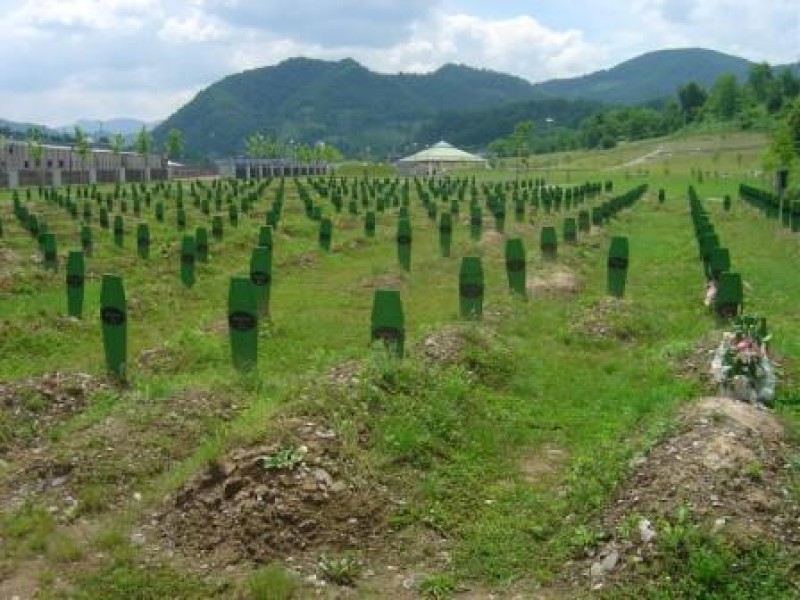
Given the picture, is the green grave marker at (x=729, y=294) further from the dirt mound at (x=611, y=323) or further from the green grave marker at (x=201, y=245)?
the green grave marker at (x=201, y=245)

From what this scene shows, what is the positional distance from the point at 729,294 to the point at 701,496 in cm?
727

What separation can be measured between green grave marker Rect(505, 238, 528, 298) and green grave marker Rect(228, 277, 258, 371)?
708cm

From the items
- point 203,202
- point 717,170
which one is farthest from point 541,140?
point 203,202

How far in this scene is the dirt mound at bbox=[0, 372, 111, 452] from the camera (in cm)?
1003

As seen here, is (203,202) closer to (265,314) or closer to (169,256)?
(169,256)

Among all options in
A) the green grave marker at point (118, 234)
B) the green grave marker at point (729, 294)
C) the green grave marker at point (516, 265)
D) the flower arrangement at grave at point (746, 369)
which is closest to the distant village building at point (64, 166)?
the green grave marker at point (118, 234)

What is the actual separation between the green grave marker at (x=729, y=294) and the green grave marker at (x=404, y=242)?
36.2 ft

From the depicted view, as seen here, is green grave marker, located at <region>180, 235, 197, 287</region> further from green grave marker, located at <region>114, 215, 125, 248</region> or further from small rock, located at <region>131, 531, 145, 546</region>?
small rock, located at <region>131, 531, 145, 546</region>

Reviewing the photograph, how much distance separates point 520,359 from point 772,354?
3148 millimetres

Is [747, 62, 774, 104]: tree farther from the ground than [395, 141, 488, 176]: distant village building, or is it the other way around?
[747, 62, 774, 104]: tree

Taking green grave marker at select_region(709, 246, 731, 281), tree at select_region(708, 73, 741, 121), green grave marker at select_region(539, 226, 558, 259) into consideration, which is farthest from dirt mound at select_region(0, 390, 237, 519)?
tree at select_region(708, 73, 741, 121)

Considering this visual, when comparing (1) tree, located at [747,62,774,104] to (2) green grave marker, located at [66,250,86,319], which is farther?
(1) tree, located at [747,62,774,104]

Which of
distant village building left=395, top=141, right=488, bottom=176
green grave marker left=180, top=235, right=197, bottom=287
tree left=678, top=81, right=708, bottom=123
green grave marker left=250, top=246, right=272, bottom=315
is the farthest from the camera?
tree left=678, top=81, right=708, bottom=123

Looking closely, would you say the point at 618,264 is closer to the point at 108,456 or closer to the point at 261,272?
the point at 261,272
